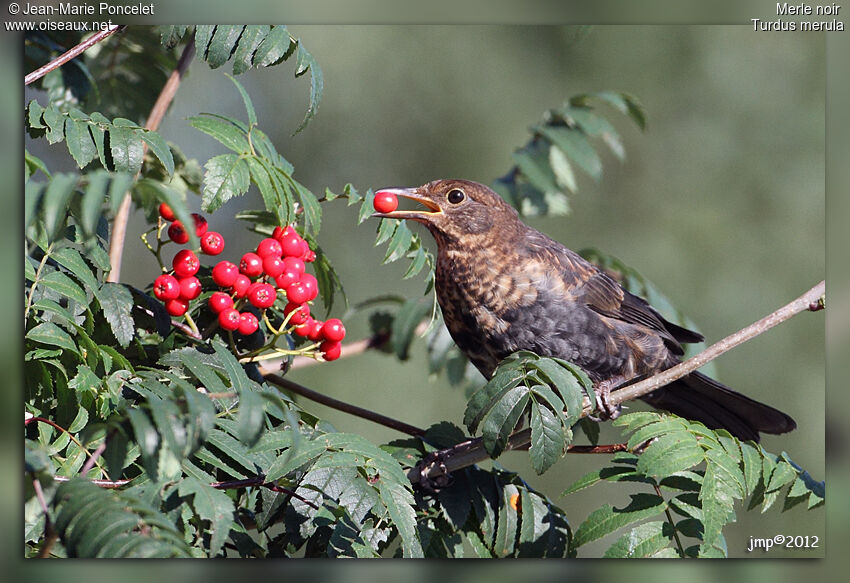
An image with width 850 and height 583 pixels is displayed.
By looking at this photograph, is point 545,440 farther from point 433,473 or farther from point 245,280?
point 245,280

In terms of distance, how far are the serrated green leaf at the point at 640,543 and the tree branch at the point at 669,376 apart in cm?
41

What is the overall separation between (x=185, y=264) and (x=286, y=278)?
28cm

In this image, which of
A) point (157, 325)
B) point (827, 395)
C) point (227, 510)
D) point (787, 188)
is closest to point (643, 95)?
point (787, 188)

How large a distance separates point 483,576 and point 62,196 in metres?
1.40

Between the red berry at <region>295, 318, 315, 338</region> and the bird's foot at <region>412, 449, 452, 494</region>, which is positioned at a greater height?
the red berry at <region>295, 318, 315, 338</region>

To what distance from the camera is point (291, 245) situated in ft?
8.54

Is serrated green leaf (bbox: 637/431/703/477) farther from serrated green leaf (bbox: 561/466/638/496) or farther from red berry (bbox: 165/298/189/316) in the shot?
red berry (bbox: 165/298/189/316)

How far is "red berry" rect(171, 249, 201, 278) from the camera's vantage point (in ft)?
8.18

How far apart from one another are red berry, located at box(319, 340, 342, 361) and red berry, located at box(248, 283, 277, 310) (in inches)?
10.2

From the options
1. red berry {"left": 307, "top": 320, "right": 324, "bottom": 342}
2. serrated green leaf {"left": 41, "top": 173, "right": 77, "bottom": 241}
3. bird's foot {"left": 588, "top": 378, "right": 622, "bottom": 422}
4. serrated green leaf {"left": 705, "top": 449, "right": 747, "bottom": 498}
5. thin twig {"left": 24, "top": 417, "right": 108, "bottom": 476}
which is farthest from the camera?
bird's foot {"left": 588, "top": 378, "right": 622, "bottom": 422}

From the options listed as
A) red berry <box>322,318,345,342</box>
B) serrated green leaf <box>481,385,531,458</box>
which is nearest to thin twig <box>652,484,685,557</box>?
serrated green leaf <box>481,385,531,458</box>

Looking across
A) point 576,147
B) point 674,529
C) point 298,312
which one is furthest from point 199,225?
point 576,147

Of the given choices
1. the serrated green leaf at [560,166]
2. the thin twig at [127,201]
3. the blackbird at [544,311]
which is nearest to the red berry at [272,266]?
the thin twig at [127,201]

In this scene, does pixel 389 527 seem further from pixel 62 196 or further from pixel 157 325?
pixel 62 196
